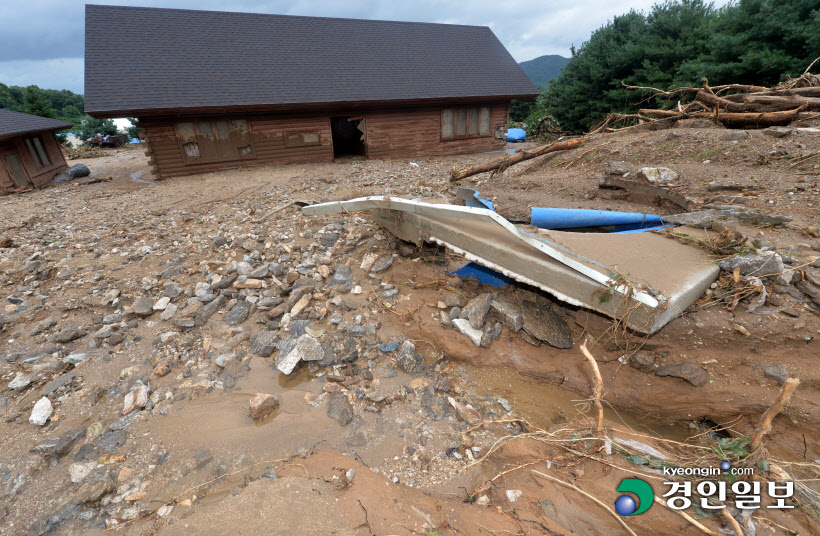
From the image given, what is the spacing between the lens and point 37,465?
8.34ft

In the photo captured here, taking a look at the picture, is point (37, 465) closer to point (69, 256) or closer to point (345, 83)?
point (69, 256)

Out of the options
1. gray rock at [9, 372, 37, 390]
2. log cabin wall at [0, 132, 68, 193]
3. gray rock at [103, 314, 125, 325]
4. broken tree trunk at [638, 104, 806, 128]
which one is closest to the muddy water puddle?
gray rock at [103, 314, 125, 325]

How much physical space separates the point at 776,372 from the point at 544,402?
6.10 ft

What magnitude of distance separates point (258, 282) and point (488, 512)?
3566mm

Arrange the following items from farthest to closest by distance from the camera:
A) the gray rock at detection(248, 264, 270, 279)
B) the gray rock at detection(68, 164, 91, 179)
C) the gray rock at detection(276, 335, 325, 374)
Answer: the gray rock at detection(68, 164, 91, 179)
the gray rock at detection(248, 264, 270, 279)
the gray rock at detection(276, 335, 325, 374)

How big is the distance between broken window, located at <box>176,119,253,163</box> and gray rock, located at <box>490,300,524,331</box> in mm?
10721

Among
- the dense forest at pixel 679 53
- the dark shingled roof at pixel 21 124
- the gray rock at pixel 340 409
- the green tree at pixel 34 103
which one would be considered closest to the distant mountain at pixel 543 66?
the dense forest at pixel 679 53

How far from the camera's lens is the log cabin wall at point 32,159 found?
10250 mm

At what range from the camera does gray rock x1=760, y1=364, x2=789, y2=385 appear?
283cm

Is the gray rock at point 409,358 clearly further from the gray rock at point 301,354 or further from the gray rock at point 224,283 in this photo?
the gray rock at point 224,283

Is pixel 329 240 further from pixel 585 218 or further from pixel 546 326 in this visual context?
pixel 585 218

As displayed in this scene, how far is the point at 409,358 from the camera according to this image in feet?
11.3

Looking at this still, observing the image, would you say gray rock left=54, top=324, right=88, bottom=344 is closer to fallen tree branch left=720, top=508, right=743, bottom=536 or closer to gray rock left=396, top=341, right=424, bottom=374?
gray rock left=396, top=341, right=424, bottom=374

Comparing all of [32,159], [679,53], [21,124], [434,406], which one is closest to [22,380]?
[434,406]
